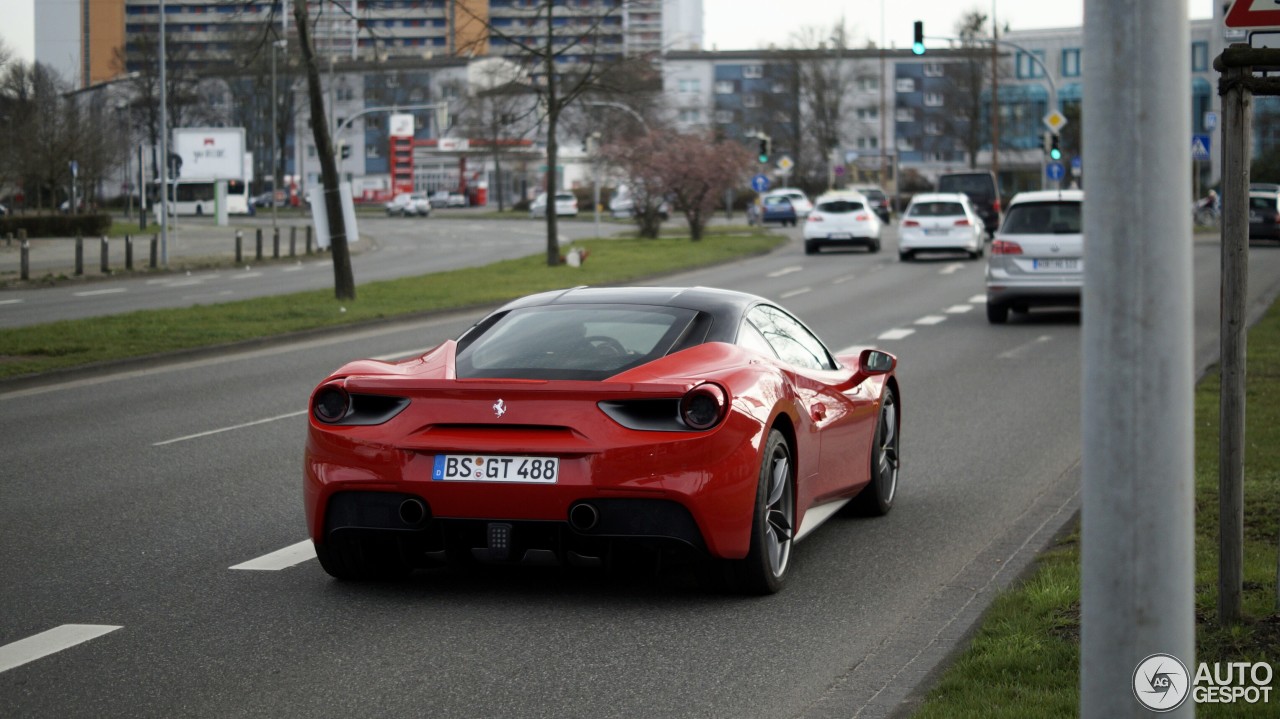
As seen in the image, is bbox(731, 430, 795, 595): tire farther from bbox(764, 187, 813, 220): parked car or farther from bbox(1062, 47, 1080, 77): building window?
bbox(1062, 47, 1080, 77): building window

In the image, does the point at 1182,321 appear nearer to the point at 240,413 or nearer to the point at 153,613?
the point at 153,613

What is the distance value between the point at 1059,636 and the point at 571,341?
7.90ft

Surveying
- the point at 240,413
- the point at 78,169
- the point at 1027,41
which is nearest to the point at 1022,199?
the point at 240,413

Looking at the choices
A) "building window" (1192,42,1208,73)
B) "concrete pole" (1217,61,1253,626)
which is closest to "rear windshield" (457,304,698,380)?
"concrete pole" (1217,61,1253,626)

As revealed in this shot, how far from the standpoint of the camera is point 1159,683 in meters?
3.34

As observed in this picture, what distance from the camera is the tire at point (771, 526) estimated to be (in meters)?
6.54

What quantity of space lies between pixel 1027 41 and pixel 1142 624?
12054 centimetres

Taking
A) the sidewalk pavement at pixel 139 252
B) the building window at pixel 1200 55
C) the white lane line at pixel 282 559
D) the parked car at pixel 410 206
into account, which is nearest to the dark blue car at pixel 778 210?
the sidewalk pavement at pixel 139 252

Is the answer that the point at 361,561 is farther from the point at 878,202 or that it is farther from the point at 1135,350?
the point at 878,202

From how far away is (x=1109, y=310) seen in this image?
323 centimetres

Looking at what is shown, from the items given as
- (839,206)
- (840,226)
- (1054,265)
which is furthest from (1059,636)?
(839,206)

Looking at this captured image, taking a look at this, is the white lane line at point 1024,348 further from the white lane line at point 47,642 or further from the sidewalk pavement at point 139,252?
the sidewalk pavement at point 139,252

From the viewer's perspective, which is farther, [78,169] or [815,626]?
[78,169]

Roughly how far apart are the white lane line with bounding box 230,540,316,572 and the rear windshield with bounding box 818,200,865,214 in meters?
37.5
